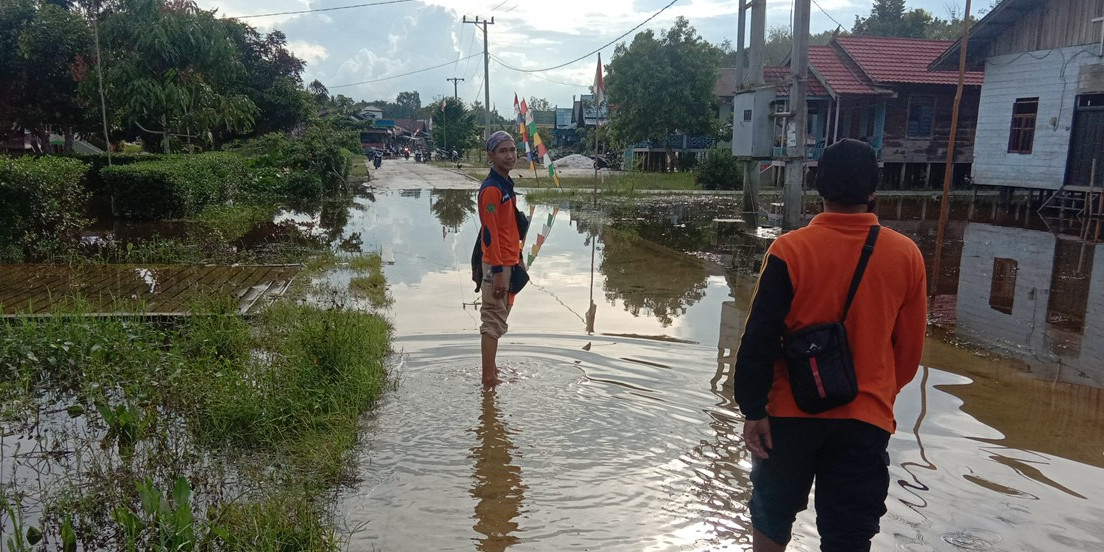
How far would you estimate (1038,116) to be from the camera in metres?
18.5

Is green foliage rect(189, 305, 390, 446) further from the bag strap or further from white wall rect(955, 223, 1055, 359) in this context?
white wall rect(955, 223, 1055, 359)

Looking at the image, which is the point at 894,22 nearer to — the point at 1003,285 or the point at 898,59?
the point at 898,59

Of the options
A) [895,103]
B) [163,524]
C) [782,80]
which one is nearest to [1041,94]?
[895,103]

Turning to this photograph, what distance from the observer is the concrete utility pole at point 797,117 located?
12203 millimetres

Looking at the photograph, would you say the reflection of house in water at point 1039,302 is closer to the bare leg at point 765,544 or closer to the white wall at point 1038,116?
the bare leg at point 765,544

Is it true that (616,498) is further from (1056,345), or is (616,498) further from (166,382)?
(1056,345)

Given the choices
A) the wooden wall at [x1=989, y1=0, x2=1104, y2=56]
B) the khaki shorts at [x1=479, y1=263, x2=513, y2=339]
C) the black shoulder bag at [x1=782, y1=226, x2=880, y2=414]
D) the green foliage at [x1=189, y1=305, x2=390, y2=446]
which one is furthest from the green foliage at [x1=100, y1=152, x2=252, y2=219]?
the wooden wall at [x1=989, y1=0, x2=1104, y2=56]

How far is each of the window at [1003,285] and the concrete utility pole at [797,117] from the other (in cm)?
329

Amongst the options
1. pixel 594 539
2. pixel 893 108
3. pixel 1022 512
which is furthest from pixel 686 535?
pixel 893 108

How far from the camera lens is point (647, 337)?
22.6ft

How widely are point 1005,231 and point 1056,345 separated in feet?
29.4

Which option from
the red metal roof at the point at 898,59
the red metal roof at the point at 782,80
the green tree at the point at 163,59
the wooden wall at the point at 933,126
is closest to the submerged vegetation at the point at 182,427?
the green tree at the point at 163,59

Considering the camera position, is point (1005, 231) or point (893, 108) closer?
point (1005, 231)

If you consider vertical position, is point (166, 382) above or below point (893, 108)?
below
